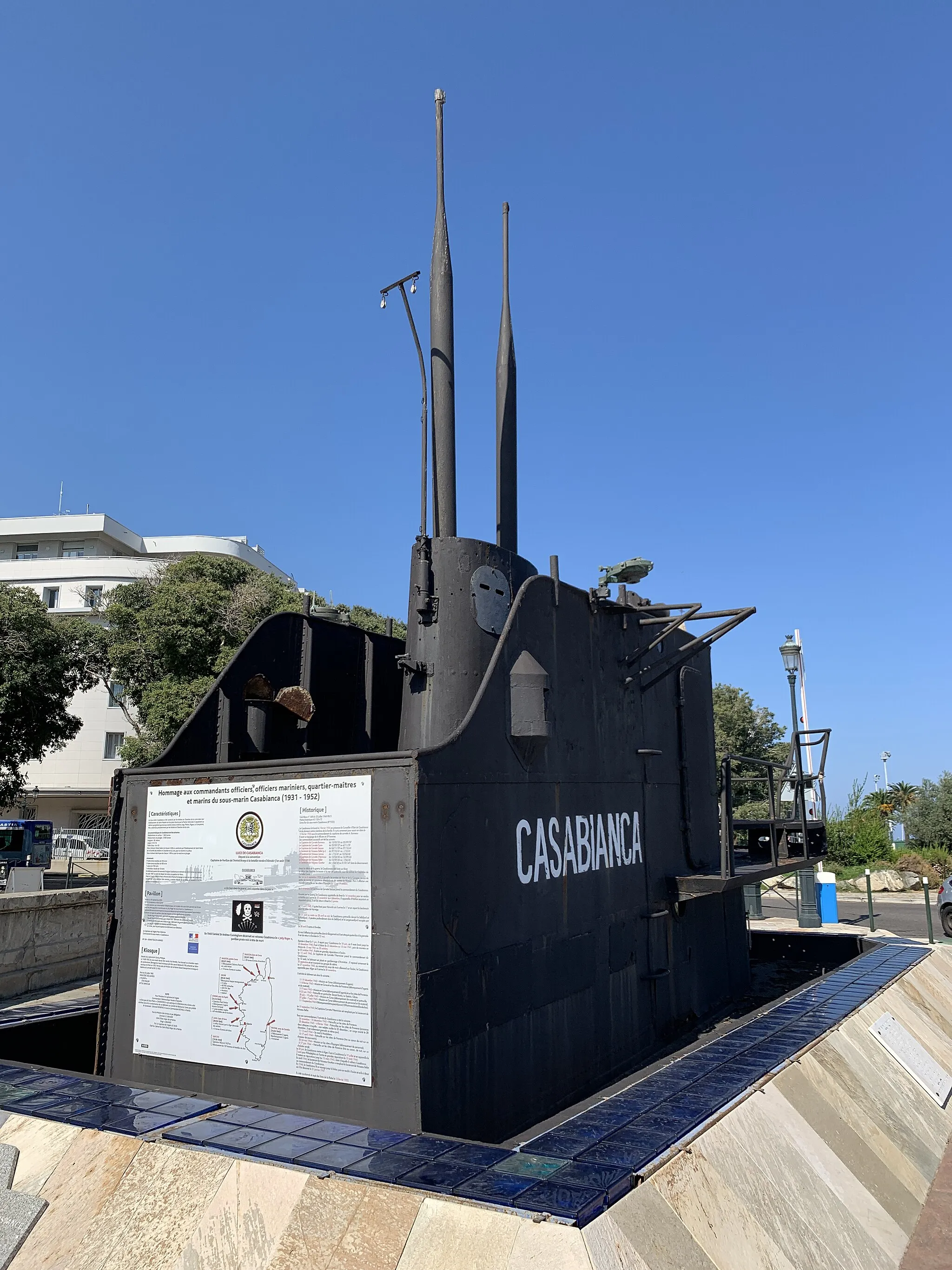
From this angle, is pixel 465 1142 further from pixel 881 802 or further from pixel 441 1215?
pixel 881 802

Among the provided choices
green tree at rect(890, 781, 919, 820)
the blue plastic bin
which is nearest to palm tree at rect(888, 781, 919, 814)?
green tree at rect(890, 781, 919, 820)

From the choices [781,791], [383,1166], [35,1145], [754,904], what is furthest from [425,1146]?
[754,904]

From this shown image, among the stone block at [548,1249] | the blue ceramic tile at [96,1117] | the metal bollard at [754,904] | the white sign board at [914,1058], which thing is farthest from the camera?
the metal bollard at [754,904]

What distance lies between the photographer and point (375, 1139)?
4.30 metres

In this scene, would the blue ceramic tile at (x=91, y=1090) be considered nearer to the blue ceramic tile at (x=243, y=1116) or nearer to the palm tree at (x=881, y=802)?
the blue ceramic tile at (x=243, y=1116)

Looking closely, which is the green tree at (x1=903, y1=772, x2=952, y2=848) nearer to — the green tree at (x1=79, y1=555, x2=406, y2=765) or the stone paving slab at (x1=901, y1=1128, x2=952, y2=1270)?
the green tree at (x1=79, y1=555, x2=406, y2=765)

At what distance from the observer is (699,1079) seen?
18.2 feet

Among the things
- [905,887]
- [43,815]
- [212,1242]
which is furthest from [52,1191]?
[43,815]

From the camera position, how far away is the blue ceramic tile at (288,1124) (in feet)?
14.2

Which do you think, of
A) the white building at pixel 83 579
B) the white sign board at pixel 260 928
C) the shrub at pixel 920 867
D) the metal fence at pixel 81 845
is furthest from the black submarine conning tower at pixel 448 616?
the white building at pixel 83 579

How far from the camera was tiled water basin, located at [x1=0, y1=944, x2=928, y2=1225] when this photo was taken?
3.67m

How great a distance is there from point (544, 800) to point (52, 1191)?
137 inches

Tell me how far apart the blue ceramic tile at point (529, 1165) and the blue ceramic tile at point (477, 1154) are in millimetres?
37

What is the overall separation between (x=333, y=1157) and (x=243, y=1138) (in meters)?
0.50
